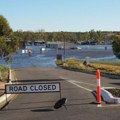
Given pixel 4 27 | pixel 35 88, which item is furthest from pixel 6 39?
pixel 35 88

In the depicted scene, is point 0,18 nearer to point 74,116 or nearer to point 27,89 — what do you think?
point 27,89

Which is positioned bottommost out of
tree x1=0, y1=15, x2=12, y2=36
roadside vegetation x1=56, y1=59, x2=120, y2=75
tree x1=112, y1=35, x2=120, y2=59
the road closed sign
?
roadside vegetation x1=56, y1=59, x2=120, y2=75

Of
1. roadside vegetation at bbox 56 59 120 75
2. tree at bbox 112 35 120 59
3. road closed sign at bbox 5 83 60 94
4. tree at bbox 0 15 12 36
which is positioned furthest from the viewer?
roadside vegetation at bbox 56 59 120 75

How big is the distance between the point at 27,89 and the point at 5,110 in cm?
125

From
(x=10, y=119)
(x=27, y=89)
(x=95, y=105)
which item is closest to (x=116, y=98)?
(x=95, y=105)

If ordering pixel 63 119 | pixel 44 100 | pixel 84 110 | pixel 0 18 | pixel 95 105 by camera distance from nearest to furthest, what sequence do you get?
pixel 63 119 → pixel 84 110 → pixel 95 105 → pixel 44 100 → pixel 0 18

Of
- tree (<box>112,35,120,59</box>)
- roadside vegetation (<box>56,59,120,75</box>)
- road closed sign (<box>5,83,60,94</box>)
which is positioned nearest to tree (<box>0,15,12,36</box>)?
tree (<box>112,35,120,59</box>)

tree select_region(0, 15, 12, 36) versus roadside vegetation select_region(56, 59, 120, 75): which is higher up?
tree select_region(0, 15, 12, 36)

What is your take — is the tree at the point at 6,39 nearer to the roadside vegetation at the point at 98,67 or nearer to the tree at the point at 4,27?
the tree at the point at 4,27

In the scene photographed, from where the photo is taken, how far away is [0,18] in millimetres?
31203

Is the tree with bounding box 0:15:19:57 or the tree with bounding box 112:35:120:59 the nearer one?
the tree with bounding box 0:15:19:57

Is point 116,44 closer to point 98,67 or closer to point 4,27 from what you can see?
point 4,27

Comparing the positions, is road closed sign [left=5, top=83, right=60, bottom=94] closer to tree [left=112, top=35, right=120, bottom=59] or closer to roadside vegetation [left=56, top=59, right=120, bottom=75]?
tree [left=112, top=35, right=120, bottom=59]

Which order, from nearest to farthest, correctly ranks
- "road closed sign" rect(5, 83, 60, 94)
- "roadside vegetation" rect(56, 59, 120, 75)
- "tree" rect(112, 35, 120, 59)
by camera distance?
"road closed sign" rect(5, 83, 60, 94), "tree" rect(112, 35, 120, 59), "roadside vegetation" rect(56, 59, 120, 75)
